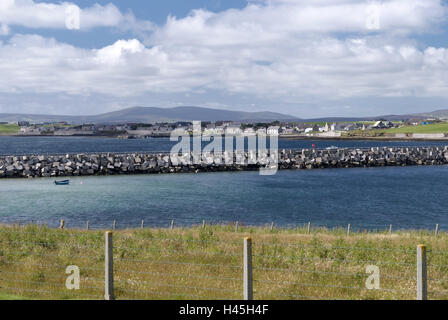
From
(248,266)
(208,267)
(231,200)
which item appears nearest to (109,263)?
(248,266)

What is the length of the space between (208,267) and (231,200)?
3558 cm

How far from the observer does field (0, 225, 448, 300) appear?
49.2ft

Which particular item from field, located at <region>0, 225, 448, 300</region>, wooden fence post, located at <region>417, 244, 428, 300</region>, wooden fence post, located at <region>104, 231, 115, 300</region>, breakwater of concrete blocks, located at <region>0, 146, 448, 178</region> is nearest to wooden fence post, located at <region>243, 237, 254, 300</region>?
field, located at <region>0, 225, 448, 300</region>

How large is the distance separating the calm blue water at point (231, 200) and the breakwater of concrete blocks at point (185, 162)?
508cm

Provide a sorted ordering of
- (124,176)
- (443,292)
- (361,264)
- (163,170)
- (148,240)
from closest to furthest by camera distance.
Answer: (443,292), (361,264), (148,240), (124,176), (163,170)

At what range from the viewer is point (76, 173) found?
7862cm

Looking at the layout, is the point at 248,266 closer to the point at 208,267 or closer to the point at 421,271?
the point at 421,271

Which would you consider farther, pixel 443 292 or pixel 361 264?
pixel 361 264

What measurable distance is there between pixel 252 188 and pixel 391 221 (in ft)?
79.2

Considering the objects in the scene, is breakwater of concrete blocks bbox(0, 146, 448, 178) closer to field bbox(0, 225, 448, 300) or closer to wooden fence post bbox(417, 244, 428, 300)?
field bbox(0, 225, 448, 300)

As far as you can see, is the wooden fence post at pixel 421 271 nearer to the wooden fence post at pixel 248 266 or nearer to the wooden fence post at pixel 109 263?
the wooden fence post at pixel 248 266

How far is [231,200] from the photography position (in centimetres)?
5462
